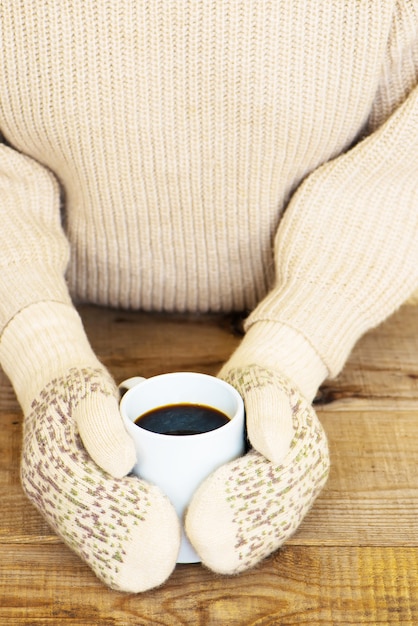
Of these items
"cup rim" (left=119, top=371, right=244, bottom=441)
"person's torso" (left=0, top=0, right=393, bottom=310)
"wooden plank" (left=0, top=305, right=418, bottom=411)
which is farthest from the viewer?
"wooden plank" (left=0, top=305, right=418, bottom=411)

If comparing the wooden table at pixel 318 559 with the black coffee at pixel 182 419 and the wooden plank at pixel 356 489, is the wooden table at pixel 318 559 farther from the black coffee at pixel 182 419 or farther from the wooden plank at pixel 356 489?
the black coffee at pixel 182 419

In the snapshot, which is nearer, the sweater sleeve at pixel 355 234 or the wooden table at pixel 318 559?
the wooden table at pixel 318 559

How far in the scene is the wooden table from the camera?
0.61 meters

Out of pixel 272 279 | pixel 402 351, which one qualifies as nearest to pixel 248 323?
pixel 272 279

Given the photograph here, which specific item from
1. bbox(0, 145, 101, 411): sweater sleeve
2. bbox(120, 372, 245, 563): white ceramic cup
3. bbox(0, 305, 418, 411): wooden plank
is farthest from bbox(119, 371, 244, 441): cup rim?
Result: bbox(0, 305, 418, 411): wooden plank

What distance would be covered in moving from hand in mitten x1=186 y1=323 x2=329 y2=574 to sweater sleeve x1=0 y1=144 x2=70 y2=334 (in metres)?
0.22

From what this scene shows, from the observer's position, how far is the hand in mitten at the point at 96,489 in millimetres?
606

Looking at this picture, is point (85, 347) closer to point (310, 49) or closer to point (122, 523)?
point (122, 523)

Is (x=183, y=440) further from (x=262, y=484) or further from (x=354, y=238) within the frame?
(x=354, y=238)

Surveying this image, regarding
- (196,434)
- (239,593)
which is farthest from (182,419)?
(239,593)

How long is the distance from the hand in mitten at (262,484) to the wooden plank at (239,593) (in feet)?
0.07

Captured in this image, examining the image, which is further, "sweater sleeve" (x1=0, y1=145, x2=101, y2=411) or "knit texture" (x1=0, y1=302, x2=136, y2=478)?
"sweater sleeve" (x1=0, y1=145, x2=101, y2=411)

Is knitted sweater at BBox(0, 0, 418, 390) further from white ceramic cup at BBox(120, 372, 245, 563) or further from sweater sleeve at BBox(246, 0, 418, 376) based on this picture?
white ceramic cup at BBox(120, 372, 245, 563)

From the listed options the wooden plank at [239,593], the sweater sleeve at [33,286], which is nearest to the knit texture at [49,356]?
the sweater sleeve at [33,286]
